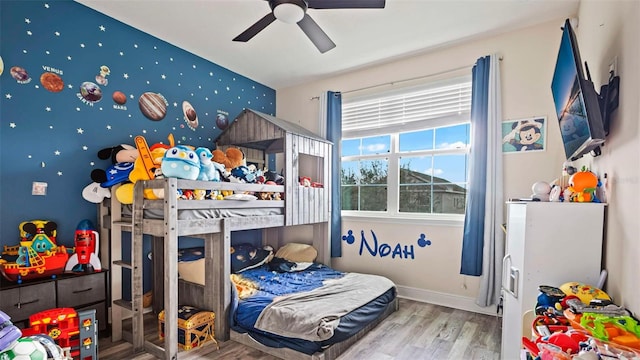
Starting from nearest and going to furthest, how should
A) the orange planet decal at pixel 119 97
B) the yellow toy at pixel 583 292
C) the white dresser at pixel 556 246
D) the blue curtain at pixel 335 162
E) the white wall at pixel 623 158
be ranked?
the white wall at pixel 623 158 < the yellow toy at pixel 583 292 < the white dresser at pixel 556 246 < the orange planet decal at pixel 119 97 < the blue curtain at pixel 335 162

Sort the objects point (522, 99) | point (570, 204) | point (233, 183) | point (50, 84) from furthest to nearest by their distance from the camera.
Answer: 1. point (522, 99)
2. point (233, 183)
3. point (50, 84)
4. point (570, 204)

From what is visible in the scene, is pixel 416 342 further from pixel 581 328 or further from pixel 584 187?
pixel 584 187

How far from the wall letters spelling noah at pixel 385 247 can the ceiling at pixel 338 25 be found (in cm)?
204

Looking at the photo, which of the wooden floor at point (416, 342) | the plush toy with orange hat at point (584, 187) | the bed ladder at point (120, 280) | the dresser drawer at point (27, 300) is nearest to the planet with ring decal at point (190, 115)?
the bed ladder at point (120, 280)

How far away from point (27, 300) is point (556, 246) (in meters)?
3.19

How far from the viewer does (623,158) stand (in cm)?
132

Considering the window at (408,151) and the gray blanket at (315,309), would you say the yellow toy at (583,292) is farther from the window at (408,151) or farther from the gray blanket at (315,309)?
the window at (408,151)

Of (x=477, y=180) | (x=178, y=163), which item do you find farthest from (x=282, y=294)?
(x=477, y=180)

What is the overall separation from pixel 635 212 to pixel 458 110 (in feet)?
7.18

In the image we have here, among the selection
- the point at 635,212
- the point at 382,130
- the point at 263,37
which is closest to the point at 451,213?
the point at 382,130

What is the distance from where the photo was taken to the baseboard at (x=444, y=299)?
2954 mm

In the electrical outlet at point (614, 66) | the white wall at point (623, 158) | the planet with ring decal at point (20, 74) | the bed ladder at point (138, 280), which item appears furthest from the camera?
the planet with ring decal at point (20, 74)

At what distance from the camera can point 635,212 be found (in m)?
1.17

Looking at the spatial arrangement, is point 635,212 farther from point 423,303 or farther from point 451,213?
point 423,303
